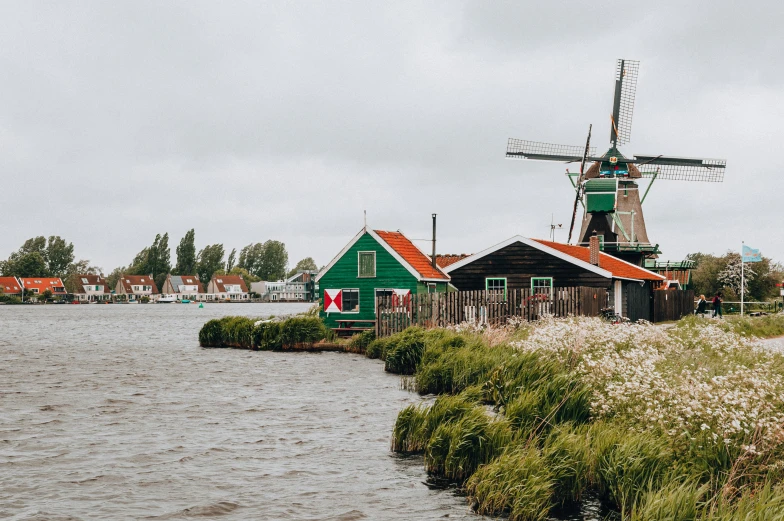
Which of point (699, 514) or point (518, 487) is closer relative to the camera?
point (699, 514)

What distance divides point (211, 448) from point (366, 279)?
22992 mm

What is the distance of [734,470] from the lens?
27.8 feet

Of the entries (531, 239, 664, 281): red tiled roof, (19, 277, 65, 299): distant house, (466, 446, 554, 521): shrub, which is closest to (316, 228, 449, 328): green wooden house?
(531, 239, 664, 281): red tiled roof

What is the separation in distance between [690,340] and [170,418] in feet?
43.6

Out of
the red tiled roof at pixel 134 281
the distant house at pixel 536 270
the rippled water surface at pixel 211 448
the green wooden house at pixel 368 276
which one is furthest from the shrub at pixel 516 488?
the red tiled roof at pixel 134 281

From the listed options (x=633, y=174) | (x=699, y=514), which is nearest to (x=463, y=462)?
(x=699, y=514)

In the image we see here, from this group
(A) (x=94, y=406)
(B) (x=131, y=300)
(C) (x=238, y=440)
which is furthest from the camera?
(B) (x=131, y=300)

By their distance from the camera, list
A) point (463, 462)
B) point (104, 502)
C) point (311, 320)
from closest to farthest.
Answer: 1. point (104, 502)
2. point (463, 462)
3. point (311, 320)

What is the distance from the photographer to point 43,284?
184 metres

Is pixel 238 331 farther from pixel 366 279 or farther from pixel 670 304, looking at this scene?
pixel 670 304

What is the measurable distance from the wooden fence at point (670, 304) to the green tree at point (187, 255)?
459 feet

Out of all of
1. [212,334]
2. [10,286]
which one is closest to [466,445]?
[212,334]

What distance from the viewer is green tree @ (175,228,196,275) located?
176900 mm

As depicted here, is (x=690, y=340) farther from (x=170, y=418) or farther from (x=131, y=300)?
(x=131, y=300)
